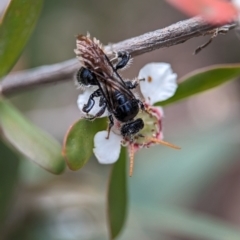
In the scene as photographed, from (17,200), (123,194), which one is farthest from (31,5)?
(17,200)

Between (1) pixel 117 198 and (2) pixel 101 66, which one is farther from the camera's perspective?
(1) pixel 117 198

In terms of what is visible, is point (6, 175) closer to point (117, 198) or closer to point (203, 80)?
point (117, 198)

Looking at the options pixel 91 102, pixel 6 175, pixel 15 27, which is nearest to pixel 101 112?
pixel 91 102

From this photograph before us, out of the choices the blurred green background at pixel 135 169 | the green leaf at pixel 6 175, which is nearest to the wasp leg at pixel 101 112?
the blurred green background at pixel 135 169

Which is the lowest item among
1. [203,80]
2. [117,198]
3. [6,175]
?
[117,198]

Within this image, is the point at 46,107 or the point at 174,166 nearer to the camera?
the point at 174,166

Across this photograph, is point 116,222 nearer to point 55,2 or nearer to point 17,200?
point 17,200

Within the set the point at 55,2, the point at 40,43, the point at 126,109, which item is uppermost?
the point at 55,2
